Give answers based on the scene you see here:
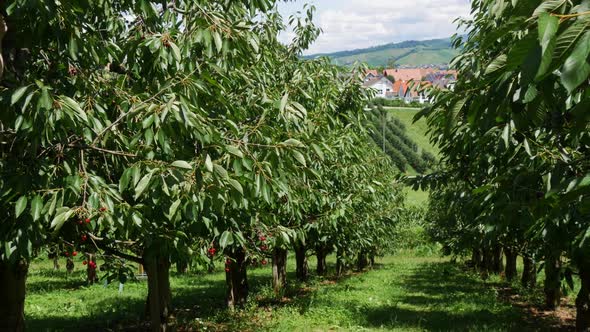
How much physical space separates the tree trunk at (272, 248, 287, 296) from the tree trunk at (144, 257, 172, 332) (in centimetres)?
681

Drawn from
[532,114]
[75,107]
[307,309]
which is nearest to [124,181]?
[75,107]

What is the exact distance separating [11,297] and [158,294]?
2498mm

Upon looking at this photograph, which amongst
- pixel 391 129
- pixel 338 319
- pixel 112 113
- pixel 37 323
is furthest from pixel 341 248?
pixel 391 129

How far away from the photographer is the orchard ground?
12.6m

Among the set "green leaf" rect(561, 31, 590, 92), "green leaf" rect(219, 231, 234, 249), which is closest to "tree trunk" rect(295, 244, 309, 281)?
"green leaf" rect(219, 231, 234, 249)

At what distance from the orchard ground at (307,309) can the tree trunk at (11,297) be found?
5941 mm

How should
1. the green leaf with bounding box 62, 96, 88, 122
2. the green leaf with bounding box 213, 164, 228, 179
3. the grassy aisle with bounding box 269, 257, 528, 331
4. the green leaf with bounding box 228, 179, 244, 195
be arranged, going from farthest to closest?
1. the grassy aisle with bounding box 269, 257, 528, 331
2. the green leaf with bounding box 62, 96, 88, 122
3. the green leaf with bounding box 228, 179, 244, 195
4. the green leaf with bounding box 213, 164, 228, 179

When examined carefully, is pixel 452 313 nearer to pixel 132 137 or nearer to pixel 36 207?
pixel 132 137

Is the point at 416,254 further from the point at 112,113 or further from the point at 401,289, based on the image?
the point at 112,113

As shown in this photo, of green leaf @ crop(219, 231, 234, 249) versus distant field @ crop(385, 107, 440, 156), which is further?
distant field @ crop(385, 107, 440, 156)

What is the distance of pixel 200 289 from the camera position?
2119 centimetres

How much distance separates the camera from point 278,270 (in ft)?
58.6

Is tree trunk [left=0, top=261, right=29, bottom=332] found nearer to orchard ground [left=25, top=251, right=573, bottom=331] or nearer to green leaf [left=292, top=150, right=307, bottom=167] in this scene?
green leaf [left=292, top=150, right=307, bottom=167]

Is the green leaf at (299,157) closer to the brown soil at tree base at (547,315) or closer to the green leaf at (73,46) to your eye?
the green leaf at (73,46)
